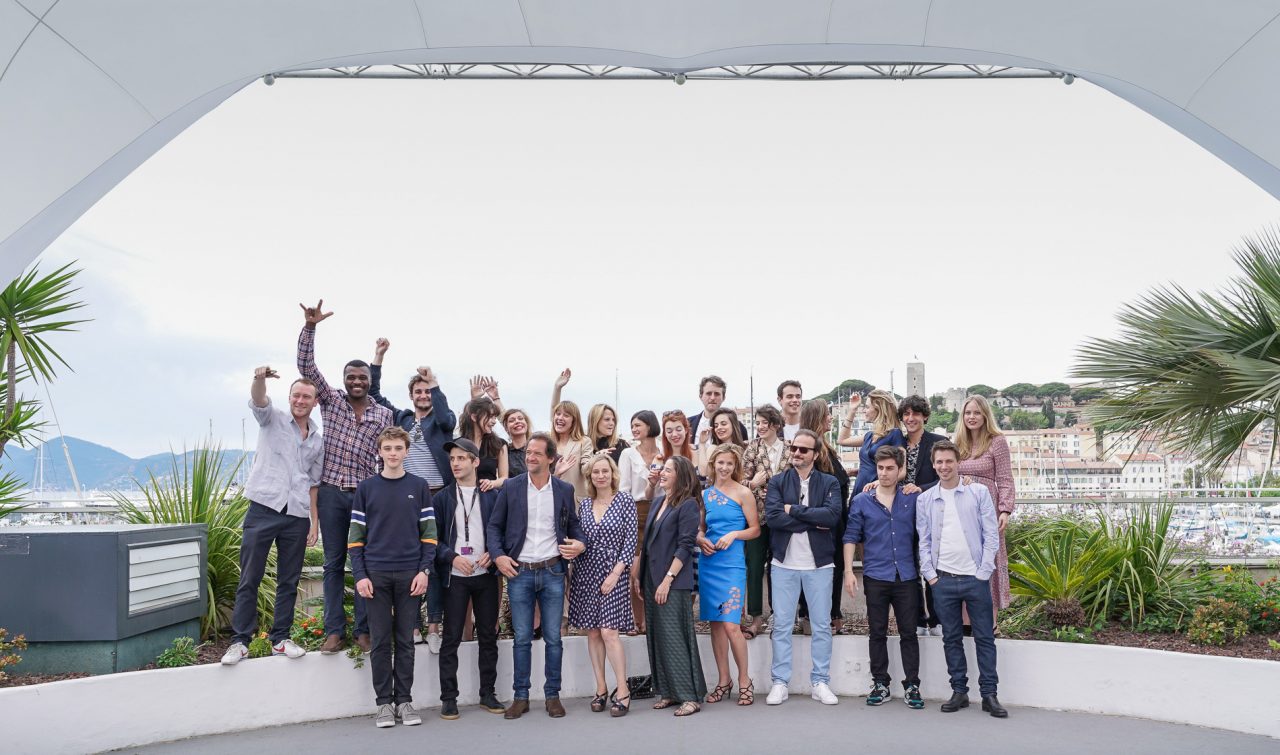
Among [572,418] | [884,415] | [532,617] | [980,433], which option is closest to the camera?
[532,617]

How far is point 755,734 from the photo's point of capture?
221 inches

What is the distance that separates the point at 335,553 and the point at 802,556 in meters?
3.05

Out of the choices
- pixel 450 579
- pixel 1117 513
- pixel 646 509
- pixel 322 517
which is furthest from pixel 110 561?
pixel 1117 513

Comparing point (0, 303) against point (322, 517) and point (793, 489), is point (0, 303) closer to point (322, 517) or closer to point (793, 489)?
point (322, 517)

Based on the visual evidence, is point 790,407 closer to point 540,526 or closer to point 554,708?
point 540,526

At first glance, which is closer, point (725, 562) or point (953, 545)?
point (953, 545)

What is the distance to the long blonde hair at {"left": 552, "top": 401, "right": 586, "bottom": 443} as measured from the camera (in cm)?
697

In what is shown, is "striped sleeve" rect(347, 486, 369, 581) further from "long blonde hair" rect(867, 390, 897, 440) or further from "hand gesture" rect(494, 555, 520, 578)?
"long blonde hair" rect(867, 390, 897, 440)

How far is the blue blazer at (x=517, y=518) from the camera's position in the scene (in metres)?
6.12

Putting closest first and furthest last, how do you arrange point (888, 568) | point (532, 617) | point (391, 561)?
point (391, 561), point (532, 617), point (888, 568)

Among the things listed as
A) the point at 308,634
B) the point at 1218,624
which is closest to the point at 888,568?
the point at 1218,624

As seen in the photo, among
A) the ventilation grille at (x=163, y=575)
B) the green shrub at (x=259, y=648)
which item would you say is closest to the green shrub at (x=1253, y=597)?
the green shrub at (x=259, y=648)

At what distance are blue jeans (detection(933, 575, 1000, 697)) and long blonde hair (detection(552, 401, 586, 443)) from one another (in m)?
2.66

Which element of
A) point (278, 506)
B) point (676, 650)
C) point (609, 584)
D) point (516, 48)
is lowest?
point (676, 650)
